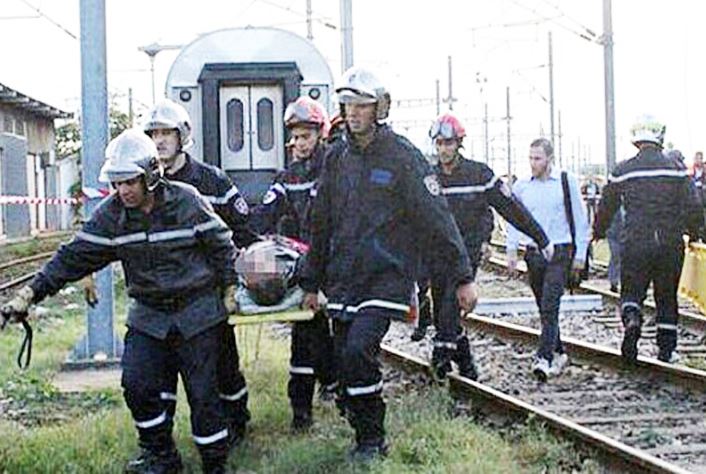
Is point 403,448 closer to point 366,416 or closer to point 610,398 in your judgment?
point 366,416

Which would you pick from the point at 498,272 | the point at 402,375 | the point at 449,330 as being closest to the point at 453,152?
the point at 449,330

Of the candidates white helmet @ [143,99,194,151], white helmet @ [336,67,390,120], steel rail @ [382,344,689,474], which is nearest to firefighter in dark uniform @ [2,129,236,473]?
white helmet @ [143,99,194,151]

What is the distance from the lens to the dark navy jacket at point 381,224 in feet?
24.0

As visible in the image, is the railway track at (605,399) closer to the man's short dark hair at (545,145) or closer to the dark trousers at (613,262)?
the man's short dark hair at (545,145)

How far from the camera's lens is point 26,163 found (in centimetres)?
5491

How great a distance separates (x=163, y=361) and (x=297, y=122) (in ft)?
7.21

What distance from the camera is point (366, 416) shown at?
7.35m

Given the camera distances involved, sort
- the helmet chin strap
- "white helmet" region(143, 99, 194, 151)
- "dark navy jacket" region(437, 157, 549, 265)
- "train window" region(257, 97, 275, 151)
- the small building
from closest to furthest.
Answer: "white helmet" region(143, 99, 194, 151) < the helmet chin strap < "dark navy jacket" region(437, 157, 549, 265) < "train window" region(257, 97, 275, 151) < the small building

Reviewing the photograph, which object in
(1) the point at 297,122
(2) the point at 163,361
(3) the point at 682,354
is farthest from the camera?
(3) the point at 682,354

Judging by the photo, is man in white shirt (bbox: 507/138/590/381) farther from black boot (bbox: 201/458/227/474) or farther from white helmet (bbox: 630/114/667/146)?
black boot (bbox: 201/458/227/474)

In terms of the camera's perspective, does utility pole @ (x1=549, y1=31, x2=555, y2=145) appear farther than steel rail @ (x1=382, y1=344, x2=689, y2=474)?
Yes

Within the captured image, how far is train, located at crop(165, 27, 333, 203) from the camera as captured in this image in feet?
53.6

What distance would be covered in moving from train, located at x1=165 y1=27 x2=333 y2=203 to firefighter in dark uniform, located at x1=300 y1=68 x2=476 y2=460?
344 inches

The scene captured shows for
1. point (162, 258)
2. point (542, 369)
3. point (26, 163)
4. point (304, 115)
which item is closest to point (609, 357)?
point (542, 369)
